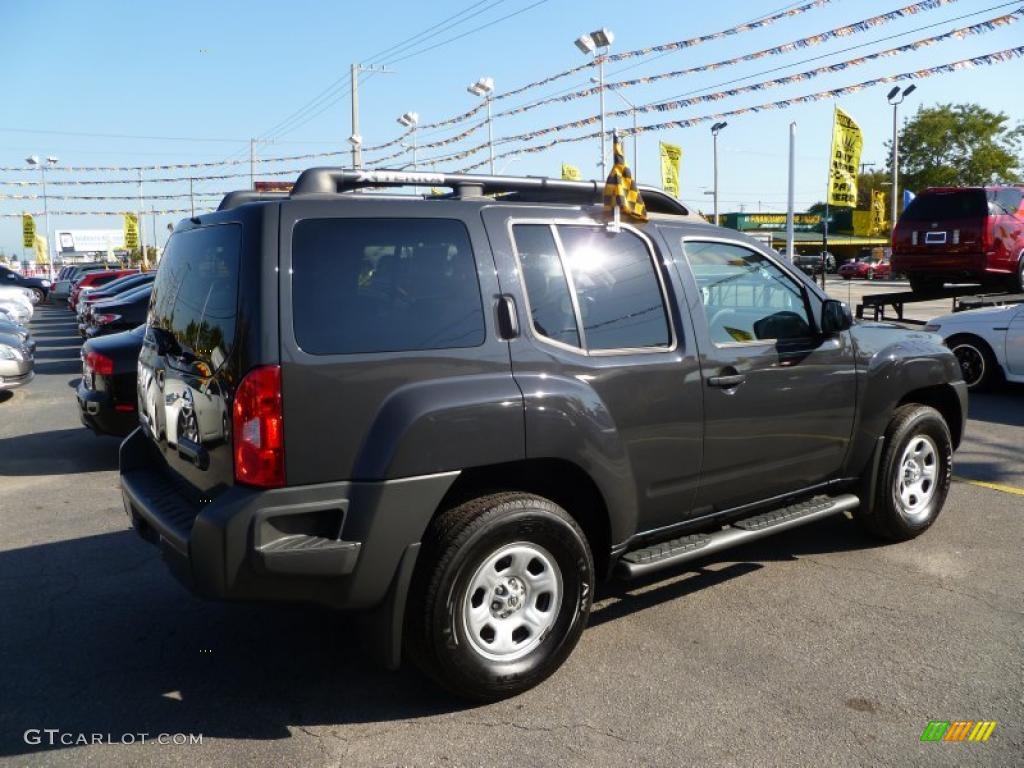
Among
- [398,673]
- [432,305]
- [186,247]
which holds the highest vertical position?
[186,247]

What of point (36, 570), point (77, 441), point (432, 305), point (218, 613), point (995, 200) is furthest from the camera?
point (995, 200)

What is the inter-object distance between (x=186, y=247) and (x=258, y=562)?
1535mm

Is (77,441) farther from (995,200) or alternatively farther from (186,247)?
(995,200)

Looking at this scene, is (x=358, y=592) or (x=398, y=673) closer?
(x=358, y=592)

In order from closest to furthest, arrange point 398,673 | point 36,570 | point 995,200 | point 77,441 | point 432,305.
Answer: point 432,305 → point 398,673 → point 36,570 → point 77,441 → point 995,200

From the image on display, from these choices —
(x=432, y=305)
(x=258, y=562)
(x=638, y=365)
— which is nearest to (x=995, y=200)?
(x=638, y=365)

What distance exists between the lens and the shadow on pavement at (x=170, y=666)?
3.22 meters

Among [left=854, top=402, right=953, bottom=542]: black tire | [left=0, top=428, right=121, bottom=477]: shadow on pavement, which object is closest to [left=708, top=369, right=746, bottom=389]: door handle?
[left=854, top=402, right=953, bottom=542]: black tire

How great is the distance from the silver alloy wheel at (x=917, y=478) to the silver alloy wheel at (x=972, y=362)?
570cm

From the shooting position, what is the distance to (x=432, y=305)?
3.23 meters

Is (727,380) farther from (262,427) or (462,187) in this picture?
(262,427)

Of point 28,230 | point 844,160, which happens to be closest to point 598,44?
point 844,160

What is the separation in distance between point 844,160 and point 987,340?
978 cm

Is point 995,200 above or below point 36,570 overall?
above
